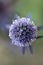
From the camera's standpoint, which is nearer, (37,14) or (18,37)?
(18,37)

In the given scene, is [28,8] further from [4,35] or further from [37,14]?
[4,35]

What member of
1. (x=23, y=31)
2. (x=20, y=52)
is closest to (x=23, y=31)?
(x=23, y=31)

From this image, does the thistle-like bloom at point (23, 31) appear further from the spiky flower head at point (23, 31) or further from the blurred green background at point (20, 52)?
the blurred green background at point (20, 52)

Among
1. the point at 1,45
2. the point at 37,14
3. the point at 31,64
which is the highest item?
the point at 37,14

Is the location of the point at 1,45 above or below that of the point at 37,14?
below

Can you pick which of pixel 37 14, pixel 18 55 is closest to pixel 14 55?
pixel 18 55

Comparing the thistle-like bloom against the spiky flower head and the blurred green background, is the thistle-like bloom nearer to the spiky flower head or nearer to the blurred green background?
the spiky flower head

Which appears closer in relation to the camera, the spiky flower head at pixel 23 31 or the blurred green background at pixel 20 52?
the spiky flower head at pixel 23 31

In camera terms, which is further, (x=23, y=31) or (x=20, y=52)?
(x=20, y=52)

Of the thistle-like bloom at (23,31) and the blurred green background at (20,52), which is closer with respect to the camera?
the thistle-like bloom at (23,31)

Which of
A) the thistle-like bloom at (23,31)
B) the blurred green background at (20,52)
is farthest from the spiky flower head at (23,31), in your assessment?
the blurred green background at (20,52)

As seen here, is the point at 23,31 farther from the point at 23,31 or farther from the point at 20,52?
the point at 20,52
